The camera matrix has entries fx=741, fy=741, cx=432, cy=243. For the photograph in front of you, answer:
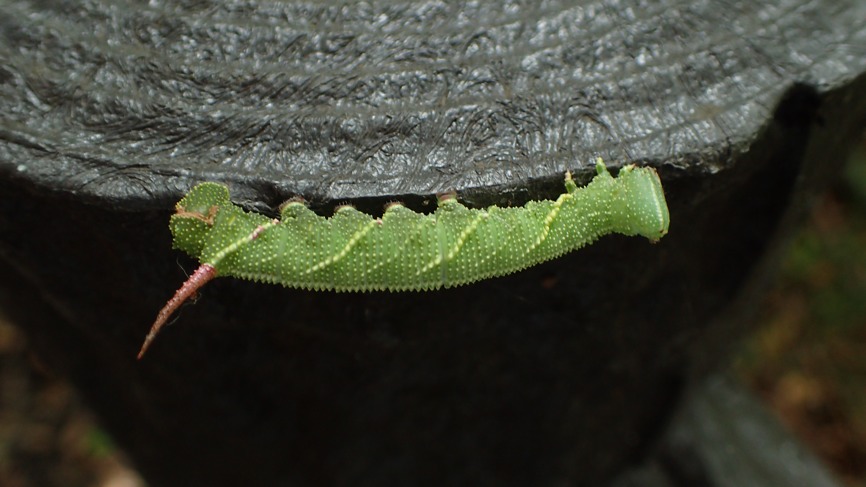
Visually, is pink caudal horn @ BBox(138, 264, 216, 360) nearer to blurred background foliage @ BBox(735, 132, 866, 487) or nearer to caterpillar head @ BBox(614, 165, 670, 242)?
caterpillar head @ BBox(614, 165, 670, 242)

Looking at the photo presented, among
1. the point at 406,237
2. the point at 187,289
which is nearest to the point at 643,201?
the point at 406,237

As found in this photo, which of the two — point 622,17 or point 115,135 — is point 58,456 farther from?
point 622,17

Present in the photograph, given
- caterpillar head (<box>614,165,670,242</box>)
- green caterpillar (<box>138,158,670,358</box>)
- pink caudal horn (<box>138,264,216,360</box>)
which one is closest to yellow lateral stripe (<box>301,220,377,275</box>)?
green caterpillar (<box>138,158,670,358</box>)

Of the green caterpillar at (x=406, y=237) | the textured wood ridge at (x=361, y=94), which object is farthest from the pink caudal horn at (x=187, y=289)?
the textured wood ridge at (x=361, y=94)

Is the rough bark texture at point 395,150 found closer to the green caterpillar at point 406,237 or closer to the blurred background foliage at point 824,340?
the green caterpillar at point 406,237

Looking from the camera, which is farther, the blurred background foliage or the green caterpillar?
the blurred background foliage

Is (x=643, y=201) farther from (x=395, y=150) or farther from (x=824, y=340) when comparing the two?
(x=824, y=340)

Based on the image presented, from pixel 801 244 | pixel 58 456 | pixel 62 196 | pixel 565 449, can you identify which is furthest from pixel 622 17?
pixel 58 456
